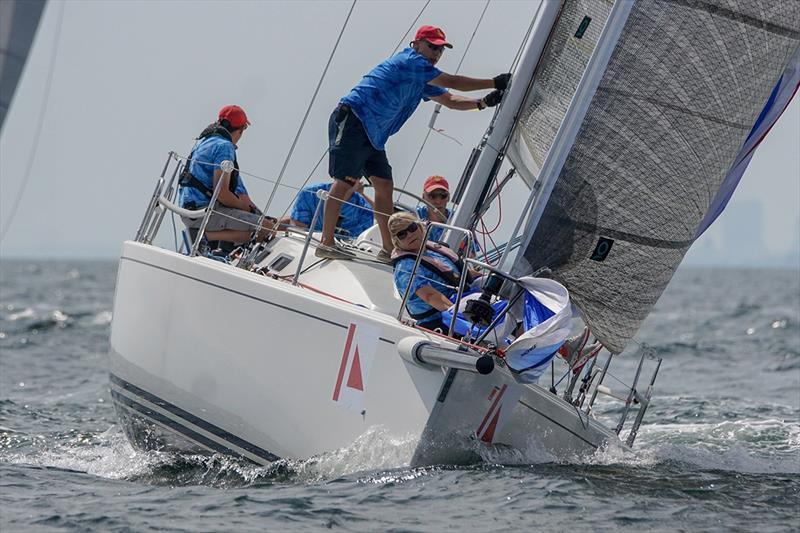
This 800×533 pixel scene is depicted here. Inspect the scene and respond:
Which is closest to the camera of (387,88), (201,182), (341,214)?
(387,88)

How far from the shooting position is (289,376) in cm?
533

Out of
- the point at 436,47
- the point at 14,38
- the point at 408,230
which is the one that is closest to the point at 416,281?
the point at 408,230

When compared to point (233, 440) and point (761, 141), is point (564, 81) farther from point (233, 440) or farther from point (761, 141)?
point (233, 440)

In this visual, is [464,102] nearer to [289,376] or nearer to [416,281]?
[416,281]

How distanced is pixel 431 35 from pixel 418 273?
1420 mm

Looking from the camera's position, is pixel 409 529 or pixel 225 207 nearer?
pixel 409 529

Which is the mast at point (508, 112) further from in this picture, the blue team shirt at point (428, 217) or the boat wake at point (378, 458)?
the boat wake at point (378, 458)

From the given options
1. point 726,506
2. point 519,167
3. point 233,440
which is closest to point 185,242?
point 233,440

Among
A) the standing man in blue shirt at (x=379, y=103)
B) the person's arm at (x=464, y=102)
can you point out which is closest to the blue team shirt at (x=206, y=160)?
the standing man in blue shirt at (x=379, y=103)

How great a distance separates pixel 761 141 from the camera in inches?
251

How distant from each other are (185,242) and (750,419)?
14.6 feet

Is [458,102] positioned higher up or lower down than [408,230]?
higher up

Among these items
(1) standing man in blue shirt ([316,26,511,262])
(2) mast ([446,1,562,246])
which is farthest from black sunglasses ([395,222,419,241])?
(1) standing man in blue shirt ([316,26,511,262])

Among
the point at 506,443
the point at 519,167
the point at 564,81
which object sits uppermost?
the point at 564,81
